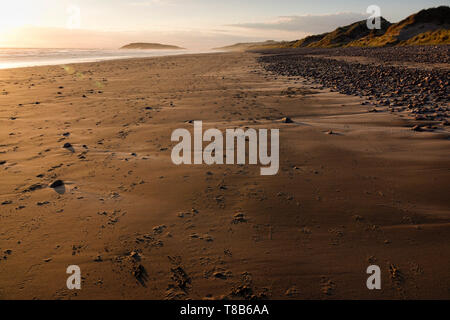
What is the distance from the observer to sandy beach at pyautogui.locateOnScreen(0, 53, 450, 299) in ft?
7.96

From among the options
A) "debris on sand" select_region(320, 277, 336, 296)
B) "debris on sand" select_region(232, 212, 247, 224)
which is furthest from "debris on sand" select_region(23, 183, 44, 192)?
"debris on sand" select_region(320, 277, 336, 296)

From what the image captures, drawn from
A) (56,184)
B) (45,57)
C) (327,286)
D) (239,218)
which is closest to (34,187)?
Answer: (56,184)

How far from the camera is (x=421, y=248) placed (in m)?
2.72

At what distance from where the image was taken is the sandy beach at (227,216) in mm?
2426

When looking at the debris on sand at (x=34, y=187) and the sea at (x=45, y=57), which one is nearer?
the debris on sand at (x=34, y=187)

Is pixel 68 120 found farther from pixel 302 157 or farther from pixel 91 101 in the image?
pixel 302 157

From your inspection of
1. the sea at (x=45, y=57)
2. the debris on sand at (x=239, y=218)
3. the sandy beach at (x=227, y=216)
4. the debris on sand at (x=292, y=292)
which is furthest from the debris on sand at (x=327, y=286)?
the sea at (x=45, y=57)

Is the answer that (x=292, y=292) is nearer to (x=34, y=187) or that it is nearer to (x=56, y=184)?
(x=56, y=184)

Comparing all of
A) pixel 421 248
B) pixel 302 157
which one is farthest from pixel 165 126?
pixel 421 248

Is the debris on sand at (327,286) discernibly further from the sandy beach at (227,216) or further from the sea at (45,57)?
the sea at (45,57)

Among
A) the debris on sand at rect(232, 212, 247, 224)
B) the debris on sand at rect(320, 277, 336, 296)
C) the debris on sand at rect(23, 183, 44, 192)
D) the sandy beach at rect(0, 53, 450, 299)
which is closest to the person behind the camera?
the debris on sand at rect(320, 277, 336, 296)

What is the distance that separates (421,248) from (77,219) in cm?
376

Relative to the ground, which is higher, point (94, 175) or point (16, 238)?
point (94, 175)

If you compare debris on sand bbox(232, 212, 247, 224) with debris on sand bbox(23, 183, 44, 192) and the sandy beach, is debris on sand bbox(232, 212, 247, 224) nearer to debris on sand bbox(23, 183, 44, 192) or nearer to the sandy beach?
the sandy beach
